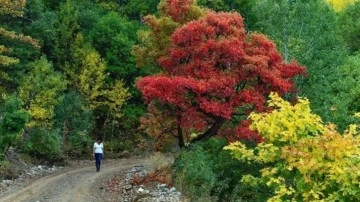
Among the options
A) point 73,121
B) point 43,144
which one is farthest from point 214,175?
point 73,121

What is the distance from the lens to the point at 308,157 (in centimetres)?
793

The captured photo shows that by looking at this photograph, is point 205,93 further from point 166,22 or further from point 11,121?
point 11,121

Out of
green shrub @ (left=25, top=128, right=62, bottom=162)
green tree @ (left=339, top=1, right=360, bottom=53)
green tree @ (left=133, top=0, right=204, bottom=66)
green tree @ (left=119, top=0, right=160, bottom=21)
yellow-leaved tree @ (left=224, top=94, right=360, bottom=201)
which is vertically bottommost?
yellow-leaved tree @ (left=224, top=94, right=360, bottom=201)

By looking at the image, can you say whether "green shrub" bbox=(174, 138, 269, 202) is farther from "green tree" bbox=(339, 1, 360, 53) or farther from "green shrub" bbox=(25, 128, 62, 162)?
"green tree" bbox=(339, 1, 360, 53)

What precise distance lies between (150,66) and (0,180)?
7.52m

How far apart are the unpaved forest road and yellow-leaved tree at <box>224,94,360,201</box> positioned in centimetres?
946

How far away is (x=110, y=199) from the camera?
16.6 meters

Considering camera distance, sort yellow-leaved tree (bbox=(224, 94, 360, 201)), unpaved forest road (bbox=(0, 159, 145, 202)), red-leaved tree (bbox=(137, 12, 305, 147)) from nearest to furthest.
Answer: yellow-leaved tree (bbox=(224, 94, 360, 201)), red-leaved tree (bbox=(137, 12, 305, 147)), unpaved forest road (bbox=(0, 159, 145, 202))

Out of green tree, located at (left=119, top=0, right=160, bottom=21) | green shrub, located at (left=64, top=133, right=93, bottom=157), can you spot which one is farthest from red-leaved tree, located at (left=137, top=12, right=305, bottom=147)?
green tree, located at (left=119, top=0, right=160, bottom=21)

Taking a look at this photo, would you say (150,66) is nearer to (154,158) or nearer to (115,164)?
(154,158)

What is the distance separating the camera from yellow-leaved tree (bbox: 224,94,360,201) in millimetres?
7602

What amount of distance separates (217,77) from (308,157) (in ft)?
29.1

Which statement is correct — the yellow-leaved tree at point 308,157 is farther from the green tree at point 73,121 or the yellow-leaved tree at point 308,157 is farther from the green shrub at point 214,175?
the green tree at point 73,121

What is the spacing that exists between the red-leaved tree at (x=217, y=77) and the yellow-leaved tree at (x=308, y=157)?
25.5 ft
